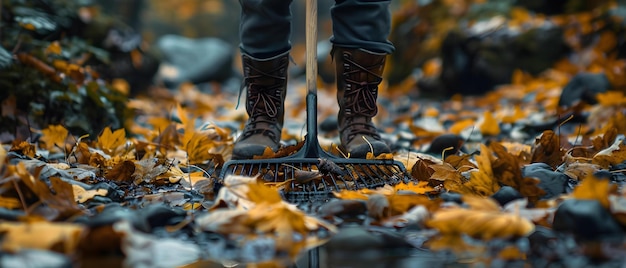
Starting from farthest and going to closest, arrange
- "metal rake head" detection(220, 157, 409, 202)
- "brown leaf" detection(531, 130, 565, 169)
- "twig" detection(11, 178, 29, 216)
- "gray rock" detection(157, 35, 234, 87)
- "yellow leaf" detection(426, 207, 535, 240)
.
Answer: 1. "gray rock" detection(157, 35, 234, 87)
2. "brown leaf" detection(531, 130, 565, 169)
3. "metal rake head" detection(220, 157, 409, 202)
4. "twig" detection(11, 178, 29, 216)
5. "yellow leaf" detection(426, 207, 535, 240)

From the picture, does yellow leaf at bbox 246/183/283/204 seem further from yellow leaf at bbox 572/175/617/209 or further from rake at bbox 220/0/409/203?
yellow leaf at bbox 572/175/617/209

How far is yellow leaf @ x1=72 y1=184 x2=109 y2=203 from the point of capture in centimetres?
140

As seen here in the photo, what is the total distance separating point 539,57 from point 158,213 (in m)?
4.30

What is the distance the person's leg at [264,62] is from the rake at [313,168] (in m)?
0.28

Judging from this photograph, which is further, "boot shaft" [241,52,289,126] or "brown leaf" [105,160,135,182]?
"boot shaft" [241,52,289,126]

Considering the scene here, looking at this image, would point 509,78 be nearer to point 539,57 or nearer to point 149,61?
point 539,57

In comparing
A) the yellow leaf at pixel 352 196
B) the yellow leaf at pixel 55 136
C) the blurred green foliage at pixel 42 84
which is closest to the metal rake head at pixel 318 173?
the yellow leaf at pixel 352 196

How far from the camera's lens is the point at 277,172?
5.50ft

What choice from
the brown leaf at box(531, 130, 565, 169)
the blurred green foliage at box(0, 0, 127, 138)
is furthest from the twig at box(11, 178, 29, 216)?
the brown leaf at box(531, 130, 565, 169)

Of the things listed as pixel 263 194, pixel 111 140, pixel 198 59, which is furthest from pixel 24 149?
pixel 198 59

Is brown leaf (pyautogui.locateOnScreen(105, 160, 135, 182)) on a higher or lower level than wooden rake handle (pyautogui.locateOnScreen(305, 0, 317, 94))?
lower

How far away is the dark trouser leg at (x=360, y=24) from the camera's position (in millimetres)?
2043

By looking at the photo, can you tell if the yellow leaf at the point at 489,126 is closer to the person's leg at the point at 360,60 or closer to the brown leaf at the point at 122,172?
the person's leg at the point at 360,60

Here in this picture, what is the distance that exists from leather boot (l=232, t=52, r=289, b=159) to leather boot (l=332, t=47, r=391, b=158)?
0.21 metres
